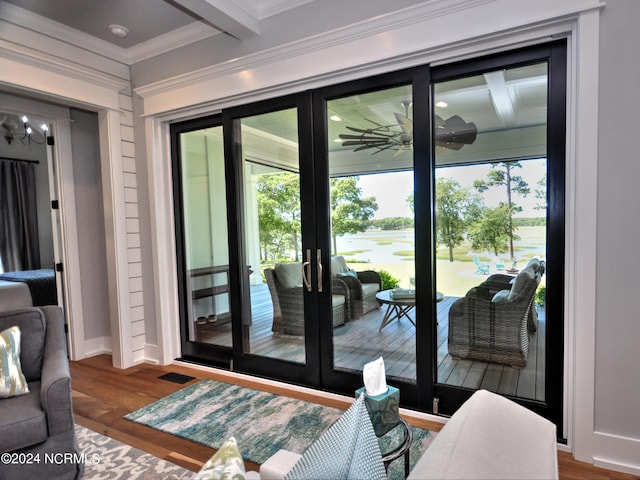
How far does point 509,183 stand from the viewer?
2.34 metres

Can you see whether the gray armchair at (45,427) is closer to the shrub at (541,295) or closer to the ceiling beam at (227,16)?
the ceiling beam at (227,16)

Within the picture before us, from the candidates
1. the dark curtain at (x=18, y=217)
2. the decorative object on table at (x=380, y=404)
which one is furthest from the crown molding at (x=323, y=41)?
the dark curtain at (x=18, y=217)

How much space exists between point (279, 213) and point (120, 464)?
1.99m

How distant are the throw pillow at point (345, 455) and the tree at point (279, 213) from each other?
2.17 metres

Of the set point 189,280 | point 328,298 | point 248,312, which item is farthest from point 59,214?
point 328,298

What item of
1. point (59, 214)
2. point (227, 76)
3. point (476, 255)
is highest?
point (227, 76)

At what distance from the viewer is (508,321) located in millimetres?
2439

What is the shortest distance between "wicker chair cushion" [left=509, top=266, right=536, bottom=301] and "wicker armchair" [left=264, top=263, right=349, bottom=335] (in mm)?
1173

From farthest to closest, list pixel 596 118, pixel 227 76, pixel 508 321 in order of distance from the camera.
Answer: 1. pixel 227 76
2. pixel 508 321
3. pixel 596 118

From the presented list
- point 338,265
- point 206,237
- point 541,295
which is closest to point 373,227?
point 338,265

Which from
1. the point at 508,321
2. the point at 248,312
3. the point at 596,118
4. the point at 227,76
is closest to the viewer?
the point at 596,118

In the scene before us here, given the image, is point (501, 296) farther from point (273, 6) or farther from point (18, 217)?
point (18, 217)

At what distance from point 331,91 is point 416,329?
5.96ft

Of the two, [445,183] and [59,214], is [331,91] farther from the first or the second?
[59,214]
